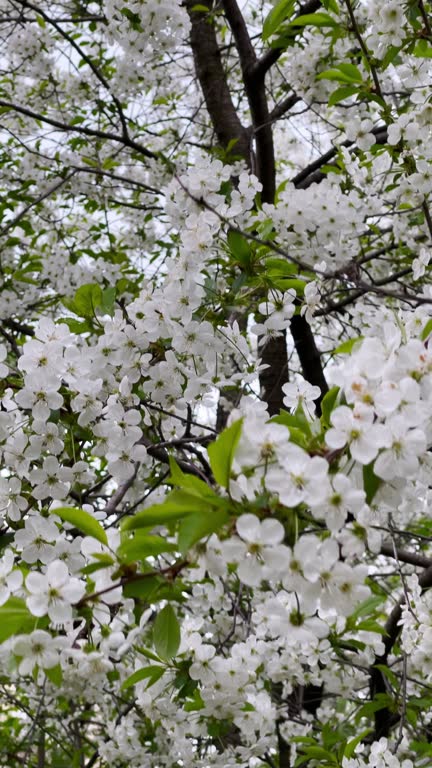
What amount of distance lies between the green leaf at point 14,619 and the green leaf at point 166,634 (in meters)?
0.21

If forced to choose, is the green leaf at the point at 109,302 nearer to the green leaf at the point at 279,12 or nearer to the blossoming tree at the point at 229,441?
the blossoming tree at the point at 229,441

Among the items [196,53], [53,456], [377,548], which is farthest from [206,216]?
[196,53]

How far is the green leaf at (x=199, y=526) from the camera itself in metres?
0.93

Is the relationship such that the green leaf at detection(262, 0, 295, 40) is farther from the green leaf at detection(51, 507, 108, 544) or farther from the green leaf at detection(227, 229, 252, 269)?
the green leaf at detection(51, 507, 108, 544)

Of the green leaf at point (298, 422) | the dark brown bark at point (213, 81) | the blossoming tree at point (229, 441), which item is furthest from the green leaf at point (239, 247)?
the dark brown bark at point (213, 81)

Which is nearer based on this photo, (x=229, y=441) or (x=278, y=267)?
(x=229, y=441)

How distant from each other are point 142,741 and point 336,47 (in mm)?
3333

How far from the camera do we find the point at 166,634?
3.99 feet

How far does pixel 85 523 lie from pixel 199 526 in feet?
0.85

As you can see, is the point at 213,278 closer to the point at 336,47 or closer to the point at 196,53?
the point at 336,47

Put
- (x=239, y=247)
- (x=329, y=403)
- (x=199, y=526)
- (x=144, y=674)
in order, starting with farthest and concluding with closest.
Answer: (x=239, y=247) < (x=144, y=674) < (x=329, y=403) < (x=199, y=526)

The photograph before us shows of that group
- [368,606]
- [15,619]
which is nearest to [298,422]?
[15,619]

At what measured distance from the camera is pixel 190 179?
6.55 feet

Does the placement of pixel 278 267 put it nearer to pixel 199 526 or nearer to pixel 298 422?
pixel 298 422
